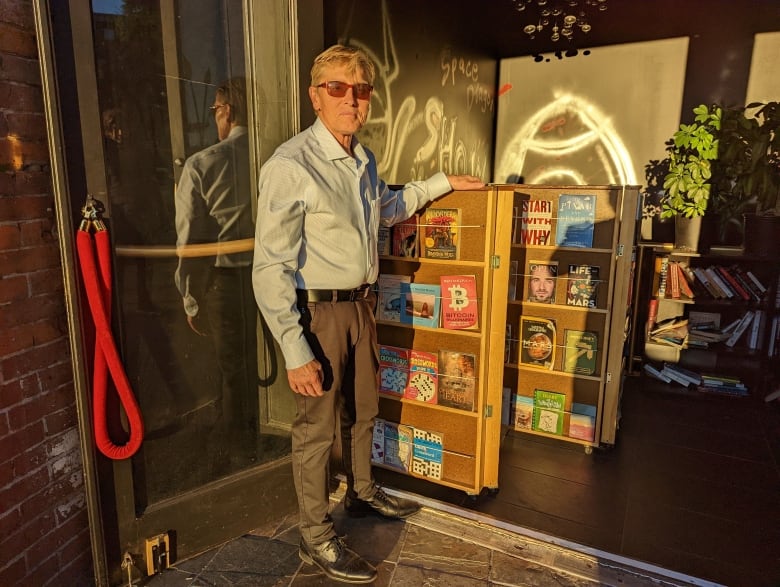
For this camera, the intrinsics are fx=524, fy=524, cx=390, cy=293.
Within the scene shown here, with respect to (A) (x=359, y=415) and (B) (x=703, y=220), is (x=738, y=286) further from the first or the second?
(A) (x=359, y=415)

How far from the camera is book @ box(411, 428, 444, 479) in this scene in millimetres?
2758

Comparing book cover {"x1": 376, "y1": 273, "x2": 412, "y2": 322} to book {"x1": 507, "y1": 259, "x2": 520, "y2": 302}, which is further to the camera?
book {"x1": 507, "y1": 259, "x2": 520, "y2": 302}

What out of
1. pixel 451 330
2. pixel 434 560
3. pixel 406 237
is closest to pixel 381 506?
pixel 434 560

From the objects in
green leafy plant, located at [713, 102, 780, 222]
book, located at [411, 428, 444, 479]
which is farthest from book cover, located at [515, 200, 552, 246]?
green leafy plant, located at [713, 102, 780, 222]

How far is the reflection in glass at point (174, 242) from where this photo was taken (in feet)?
6.14

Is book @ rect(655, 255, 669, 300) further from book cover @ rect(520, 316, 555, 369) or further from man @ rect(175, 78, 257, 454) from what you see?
man @ rect(175, 78, 257, 454)

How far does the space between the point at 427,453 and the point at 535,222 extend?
5.19ft

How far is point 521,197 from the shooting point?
9.97 ft

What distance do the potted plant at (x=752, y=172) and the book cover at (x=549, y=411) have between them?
251 centimetres

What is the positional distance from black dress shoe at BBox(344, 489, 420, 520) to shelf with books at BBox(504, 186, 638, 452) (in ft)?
4.42

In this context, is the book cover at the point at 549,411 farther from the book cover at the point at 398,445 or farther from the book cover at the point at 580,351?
the book cover at the point at 398,445

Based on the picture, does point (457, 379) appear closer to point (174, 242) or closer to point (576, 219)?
point (576, 219)

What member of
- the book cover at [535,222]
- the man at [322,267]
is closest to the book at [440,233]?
the man at [322,267]

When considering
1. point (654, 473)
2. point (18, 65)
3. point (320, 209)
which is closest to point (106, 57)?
point (18, 65)
